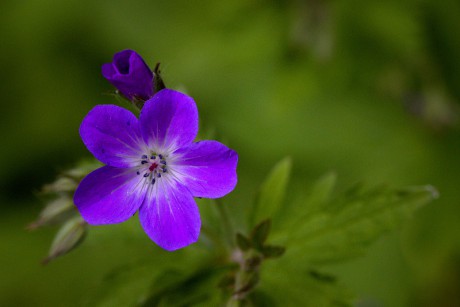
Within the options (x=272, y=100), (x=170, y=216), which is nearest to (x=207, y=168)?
(x=170, y=216)

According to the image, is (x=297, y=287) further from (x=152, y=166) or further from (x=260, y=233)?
(x=152, y=166)

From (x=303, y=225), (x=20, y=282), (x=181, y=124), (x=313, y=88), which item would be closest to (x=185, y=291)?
(x=303, y=225)

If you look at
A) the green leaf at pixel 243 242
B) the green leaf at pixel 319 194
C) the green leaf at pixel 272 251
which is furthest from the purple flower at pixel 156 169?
the green leaf at pixel 319 194

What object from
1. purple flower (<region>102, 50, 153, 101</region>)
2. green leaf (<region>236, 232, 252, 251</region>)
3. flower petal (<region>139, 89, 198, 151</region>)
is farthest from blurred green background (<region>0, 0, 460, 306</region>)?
purple flower (<region>102, 50, 153, 101</region>)

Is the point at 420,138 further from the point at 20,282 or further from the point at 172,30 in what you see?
the point at 20,282

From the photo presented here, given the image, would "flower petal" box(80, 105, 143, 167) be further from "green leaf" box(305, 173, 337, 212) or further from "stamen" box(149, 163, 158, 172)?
"green leaf" box(305, 173, 337, 212)

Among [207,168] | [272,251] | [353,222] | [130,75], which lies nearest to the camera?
[130,75]

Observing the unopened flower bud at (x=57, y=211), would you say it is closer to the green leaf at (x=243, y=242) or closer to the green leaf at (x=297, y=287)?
the green leaf at (x=243, y=242)
